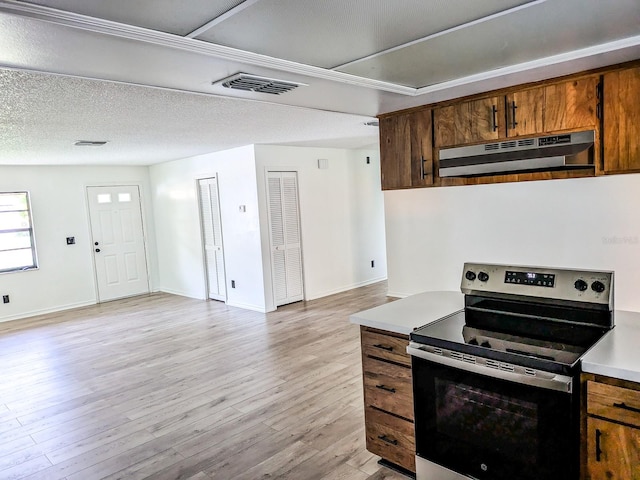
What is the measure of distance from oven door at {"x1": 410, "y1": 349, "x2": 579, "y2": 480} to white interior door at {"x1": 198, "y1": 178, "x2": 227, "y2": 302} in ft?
17.3

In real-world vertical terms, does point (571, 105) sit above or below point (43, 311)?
above

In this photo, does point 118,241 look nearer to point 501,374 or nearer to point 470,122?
point 470,122

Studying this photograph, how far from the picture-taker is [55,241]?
288 inches

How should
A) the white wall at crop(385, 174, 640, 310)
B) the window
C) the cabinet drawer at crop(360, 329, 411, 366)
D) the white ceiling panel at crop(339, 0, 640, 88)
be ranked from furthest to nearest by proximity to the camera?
the window, the white wall at crop(385, 174, 640, 310), the cabinet drawer at crop(360, 329, 411, 366), the white ceiling panel at crop(339, 0, 640, 88)

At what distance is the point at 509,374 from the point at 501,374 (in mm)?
33

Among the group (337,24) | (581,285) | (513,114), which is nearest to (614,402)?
(581,285)

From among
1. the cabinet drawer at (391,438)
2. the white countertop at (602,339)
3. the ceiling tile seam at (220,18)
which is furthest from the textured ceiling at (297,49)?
the cabinet drawer at (391,438)

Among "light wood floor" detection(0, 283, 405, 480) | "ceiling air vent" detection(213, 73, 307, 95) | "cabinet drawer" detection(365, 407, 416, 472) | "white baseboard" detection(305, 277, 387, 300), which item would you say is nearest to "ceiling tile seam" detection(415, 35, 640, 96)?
"ceiling air vent" detection(213, 73, 307, 95)

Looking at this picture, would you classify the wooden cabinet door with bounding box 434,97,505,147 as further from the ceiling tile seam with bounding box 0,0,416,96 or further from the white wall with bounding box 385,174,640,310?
the white wall with bounding box 385,174,640,310

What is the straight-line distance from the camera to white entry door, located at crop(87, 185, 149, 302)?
7.81 metres

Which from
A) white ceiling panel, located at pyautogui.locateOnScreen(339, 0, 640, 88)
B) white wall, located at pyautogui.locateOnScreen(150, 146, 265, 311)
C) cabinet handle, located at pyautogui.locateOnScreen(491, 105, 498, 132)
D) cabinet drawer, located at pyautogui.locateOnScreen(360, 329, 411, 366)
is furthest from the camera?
white wall, located at pyautogui.locateOnScreen(150, 146, 265, 311)

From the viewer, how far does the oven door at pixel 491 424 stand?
5.79 feet

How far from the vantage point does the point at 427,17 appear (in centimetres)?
174

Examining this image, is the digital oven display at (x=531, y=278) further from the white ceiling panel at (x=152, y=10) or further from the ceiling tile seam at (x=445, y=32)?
the white ceiling panel at (x=152, y=10)
